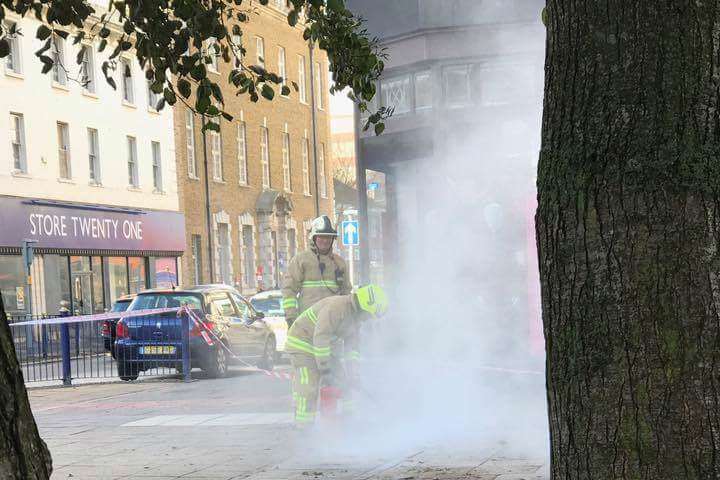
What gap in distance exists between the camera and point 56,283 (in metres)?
30.2

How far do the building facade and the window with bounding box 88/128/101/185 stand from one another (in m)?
0.04

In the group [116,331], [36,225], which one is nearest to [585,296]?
[116,331]

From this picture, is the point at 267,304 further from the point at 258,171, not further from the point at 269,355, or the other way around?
the point at 258,171

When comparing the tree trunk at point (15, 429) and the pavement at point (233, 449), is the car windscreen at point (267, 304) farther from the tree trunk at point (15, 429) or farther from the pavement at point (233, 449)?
the tree trunk at point (15, 429)

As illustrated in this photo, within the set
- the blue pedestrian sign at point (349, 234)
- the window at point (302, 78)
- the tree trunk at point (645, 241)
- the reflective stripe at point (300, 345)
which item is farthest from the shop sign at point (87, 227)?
the tree trunk at point (645, 241)

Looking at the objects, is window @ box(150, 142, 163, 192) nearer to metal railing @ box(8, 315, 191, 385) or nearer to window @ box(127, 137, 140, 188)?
window @ box(127, 137, 140, 188)

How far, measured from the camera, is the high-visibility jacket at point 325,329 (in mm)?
8547

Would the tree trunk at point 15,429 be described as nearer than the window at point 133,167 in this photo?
Yes

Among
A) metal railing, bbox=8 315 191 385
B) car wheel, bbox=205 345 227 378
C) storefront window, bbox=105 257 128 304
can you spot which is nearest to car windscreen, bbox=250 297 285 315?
metal railing, bbox=8 315 191 385

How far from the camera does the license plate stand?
17031 millimetres

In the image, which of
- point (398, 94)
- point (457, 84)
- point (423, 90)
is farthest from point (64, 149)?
point (457, 84)

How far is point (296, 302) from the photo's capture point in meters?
10.0

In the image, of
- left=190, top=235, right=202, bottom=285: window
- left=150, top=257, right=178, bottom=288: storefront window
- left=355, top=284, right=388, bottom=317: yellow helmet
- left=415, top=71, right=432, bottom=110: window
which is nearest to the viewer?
left=355, top=284, right=388, bottom=317: yellow helmet

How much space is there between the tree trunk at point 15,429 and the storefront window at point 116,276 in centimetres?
3064
